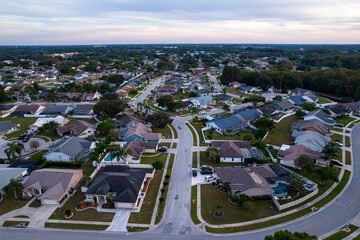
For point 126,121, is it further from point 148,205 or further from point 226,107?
point 226,107

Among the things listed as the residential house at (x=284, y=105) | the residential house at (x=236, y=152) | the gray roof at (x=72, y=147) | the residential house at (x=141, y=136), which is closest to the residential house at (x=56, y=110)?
the gray roof at (x=72, y=147)

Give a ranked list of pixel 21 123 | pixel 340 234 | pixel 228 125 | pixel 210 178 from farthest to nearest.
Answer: pixel 21 123 → pixel 228 125 → pixel 210 178 → pixel 340 234

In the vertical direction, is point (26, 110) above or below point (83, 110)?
above

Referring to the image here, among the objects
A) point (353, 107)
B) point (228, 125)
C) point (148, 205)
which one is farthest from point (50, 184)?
point (353, 107)

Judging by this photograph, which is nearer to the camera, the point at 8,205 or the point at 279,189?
the point at 8,205

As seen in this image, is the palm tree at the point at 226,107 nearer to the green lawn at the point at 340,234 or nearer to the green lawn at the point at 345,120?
the green lawn at the point at 345,120

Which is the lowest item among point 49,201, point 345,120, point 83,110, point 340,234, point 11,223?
point 11,223

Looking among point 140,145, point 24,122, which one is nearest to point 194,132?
point 140,145
